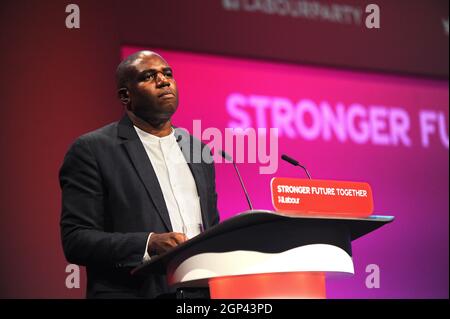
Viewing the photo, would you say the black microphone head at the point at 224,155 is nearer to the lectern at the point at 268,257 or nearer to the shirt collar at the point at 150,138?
the shirt collar at the point at 150,138

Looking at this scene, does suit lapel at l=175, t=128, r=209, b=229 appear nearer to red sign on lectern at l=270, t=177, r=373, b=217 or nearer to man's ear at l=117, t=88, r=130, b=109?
man's ear at l=117, t=88, r=130, b=109

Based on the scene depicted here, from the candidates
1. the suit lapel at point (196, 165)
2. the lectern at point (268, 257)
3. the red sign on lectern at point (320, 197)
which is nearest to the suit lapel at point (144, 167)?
the suit lapel at point (196, 165)


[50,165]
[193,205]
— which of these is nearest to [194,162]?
[193,205]

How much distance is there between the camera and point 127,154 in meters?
2.48

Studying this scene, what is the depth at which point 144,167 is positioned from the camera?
2.46m

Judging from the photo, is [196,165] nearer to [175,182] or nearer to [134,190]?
[175,182]

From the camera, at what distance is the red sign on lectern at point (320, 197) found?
1.82 meters

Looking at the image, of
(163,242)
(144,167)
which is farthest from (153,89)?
(163,242)

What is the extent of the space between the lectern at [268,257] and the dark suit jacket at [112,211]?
0.37 metres

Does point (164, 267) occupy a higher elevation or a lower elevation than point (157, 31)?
lower

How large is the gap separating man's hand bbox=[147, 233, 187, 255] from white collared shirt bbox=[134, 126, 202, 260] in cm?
24

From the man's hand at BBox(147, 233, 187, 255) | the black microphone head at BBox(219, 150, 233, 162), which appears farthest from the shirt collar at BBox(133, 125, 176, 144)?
the man's hand at BBox(147, 233, 187, 255)
